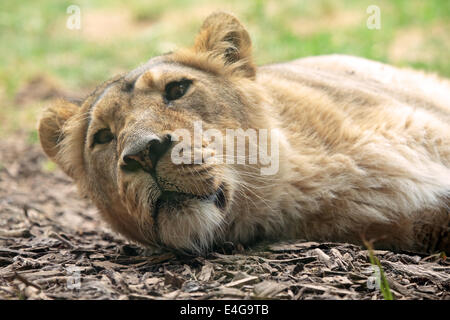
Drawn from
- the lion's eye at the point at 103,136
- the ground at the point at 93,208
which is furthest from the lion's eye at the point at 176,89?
the ground at the point at 93,208

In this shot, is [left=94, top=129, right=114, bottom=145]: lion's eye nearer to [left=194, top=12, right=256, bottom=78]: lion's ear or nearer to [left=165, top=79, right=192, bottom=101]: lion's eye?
[left=165, top=79, right=192, bottom=101]: lion's eye

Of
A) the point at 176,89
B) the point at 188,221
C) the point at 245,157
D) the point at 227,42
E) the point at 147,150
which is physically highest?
the point at 227,42

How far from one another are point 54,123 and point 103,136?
38.2 inches

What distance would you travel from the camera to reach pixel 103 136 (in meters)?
4.21

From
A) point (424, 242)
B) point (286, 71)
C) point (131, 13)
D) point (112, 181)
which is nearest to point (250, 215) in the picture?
point (112, 181)

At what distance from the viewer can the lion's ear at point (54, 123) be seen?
4902 mm

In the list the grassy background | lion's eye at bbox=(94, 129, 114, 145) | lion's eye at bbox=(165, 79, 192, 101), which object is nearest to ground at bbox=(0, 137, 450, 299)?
lion's eye at bbox=(94, 129, 114, 145)

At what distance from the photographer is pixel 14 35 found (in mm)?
15000

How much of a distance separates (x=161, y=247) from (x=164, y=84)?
46.8 inches

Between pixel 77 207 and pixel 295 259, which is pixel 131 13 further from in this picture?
pixel 295 259

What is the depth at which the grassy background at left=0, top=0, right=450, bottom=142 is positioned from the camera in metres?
10.7

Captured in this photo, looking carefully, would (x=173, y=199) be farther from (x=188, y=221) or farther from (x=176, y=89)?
(x=176, y=89)

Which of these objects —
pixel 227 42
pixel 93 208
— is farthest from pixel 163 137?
pixel 93 208

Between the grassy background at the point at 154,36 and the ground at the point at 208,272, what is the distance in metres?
5.45
